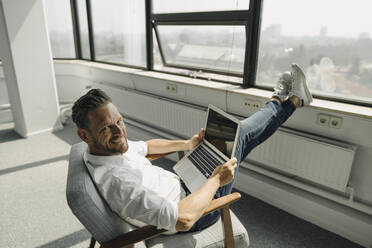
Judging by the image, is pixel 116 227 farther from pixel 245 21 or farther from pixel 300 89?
pixel 245 21

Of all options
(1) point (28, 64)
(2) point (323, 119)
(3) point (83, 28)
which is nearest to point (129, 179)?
(2) point (323, 119)

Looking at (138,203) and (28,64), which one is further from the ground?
(28,64)

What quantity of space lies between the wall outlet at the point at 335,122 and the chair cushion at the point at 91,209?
1.47 metres

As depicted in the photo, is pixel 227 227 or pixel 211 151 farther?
pixel 211 151

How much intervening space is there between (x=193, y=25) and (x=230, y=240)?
2161 mm

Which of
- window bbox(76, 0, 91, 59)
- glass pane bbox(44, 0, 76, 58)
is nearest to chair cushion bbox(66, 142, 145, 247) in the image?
window bbox(76, 0, 91, 59)

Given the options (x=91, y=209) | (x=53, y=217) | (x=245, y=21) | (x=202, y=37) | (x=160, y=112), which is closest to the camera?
(x=91, y=209)

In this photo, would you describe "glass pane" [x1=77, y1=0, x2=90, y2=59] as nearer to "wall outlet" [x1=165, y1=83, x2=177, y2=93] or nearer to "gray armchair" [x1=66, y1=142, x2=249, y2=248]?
"wall outlet" [x1=165, y1=83, x2=177, y2=93]

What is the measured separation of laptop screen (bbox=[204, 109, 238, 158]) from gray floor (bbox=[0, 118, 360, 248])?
31.4 inches

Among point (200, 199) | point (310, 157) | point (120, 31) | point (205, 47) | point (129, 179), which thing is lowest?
point (310, 157)

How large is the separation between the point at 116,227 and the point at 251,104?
1.46m

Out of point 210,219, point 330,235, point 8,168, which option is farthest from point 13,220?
point 330,235

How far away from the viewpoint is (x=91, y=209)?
1014 millimetres

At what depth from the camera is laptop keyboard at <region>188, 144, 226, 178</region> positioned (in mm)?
1417
